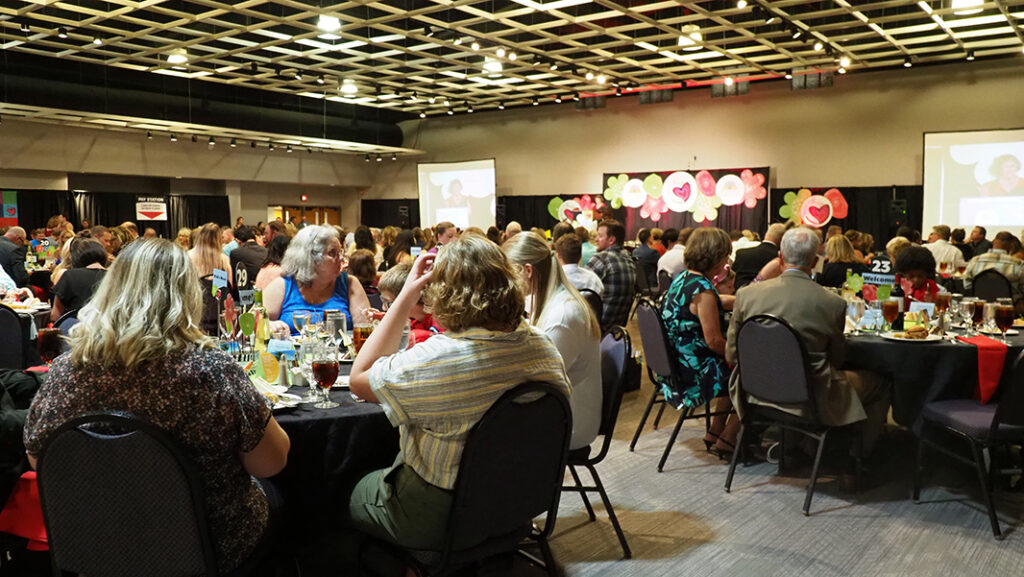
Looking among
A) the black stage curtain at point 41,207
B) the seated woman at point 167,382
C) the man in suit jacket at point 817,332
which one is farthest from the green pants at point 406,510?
the black stage curtain at point 41,207

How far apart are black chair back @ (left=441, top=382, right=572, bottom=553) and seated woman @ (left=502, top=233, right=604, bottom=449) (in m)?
0.74

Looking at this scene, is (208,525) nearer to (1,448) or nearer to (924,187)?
(1,448)

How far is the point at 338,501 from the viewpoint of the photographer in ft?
8.11

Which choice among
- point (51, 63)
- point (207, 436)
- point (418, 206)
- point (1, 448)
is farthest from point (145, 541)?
point (418, 206)

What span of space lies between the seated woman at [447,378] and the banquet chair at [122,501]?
49 cm

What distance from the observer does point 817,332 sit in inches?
143

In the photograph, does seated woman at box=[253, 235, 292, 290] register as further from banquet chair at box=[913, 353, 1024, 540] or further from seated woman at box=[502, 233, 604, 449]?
banquet chair at box=[913, 353, 1024, 540]

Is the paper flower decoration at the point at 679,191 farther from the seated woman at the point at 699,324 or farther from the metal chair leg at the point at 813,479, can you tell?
the metal chair leg at the point at 813,479

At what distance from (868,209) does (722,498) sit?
37.1 feet

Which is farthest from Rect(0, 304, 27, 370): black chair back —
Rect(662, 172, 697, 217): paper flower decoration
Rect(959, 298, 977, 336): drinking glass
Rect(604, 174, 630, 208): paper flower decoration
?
Rect(604, 174, 630, 208): paper flower decoration

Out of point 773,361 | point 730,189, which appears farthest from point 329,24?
point 730,189

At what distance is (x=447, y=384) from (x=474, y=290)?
27 centimetres

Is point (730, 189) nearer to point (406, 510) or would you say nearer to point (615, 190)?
point (615, 190)

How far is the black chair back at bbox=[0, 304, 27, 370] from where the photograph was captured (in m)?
4.11
